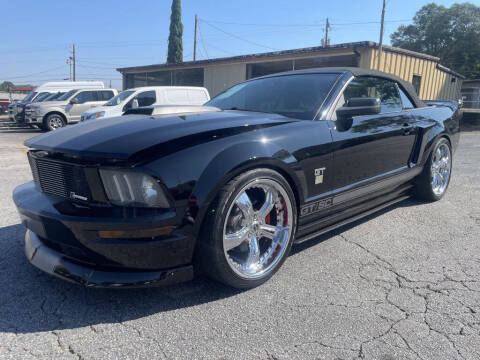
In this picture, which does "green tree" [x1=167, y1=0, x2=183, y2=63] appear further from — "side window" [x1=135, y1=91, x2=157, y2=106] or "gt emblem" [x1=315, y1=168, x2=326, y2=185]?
"gt emblem" [x1=315, y1=168, x2=326, y2=185]

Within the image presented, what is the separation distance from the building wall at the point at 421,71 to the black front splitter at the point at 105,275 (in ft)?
43.4

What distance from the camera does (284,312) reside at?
2.07 m

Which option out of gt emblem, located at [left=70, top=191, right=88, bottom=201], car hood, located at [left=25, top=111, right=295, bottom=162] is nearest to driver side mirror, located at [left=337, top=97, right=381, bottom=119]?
car hood, located at [left=25, top=111, right=295, bottom=162]

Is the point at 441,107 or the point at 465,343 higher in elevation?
the point at 441,107

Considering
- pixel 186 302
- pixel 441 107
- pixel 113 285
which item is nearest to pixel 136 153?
pixel 113 285

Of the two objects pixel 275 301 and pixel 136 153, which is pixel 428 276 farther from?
pixel 136 153

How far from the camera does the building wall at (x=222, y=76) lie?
755 inches

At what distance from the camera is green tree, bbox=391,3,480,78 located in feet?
153

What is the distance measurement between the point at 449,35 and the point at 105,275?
60.3 m

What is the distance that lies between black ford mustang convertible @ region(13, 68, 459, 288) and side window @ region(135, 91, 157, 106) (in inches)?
330

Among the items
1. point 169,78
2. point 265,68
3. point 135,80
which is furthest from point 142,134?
point 135,80

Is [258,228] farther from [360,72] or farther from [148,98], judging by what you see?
[148,98]

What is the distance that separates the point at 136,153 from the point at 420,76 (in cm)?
1782

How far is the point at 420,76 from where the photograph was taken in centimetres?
1675
